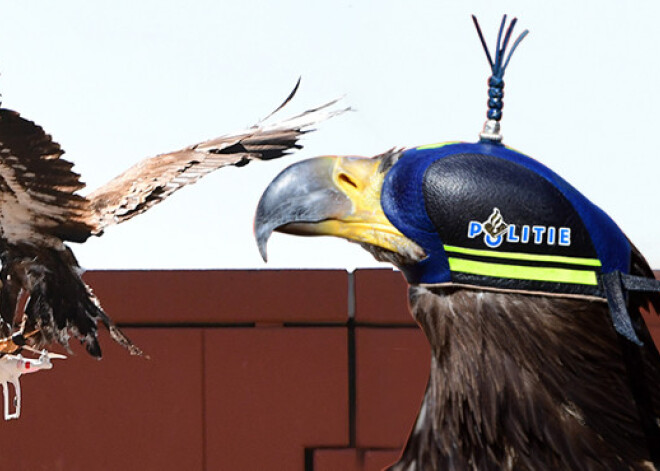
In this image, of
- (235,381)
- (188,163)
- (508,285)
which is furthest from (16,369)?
(508,285)

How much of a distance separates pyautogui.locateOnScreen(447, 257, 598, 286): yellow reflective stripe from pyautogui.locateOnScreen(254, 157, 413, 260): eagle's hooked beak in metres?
0.09

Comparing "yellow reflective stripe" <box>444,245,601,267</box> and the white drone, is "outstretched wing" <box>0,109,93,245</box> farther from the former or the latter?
"yellow reflective stripe" <box>444,245,601,267</box>

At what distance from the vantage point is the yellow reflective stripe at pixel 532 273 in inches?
43.5

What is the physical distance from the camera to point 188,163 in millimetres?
3125

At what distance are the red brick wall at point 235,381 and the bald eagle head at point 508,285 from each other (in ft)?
6.04

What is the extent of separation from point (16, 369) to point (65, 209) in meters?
0.56

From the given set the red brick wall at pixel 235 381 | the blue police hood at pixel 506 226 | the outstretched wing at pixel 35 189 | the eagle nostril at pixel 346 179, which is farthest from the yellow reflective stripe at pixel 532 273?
the outstretched wing at pixel 35 189

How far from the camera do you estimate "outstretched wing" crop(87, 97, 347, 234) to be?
10.2 feet

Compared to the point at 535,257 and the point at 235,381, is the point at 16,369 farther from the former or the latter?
the point at 535,257

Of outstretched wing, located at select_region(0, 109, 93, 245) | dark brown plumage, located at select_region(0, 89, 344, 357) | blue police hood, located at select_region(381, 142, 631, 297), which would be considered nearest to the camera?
blue police hood, located at select_region(381, 142, 631, 297)

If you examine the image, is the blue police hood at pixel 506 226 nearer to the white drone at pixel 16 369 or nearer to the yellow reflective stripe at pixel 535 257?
the yellow reflective stripe at pixel 535 257

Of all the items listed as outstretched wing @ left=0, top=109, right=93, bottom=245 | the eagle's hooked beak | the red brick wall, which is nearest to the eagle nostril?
the eagle's hooked beak

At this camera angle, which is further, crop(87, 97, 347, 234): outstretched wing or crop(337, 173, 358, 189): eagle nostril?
crop(87, 97, 347, 234): outstretched wing

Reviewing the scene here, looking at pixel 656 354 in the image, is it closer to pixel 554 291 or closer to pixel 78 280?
pixel 554 291
